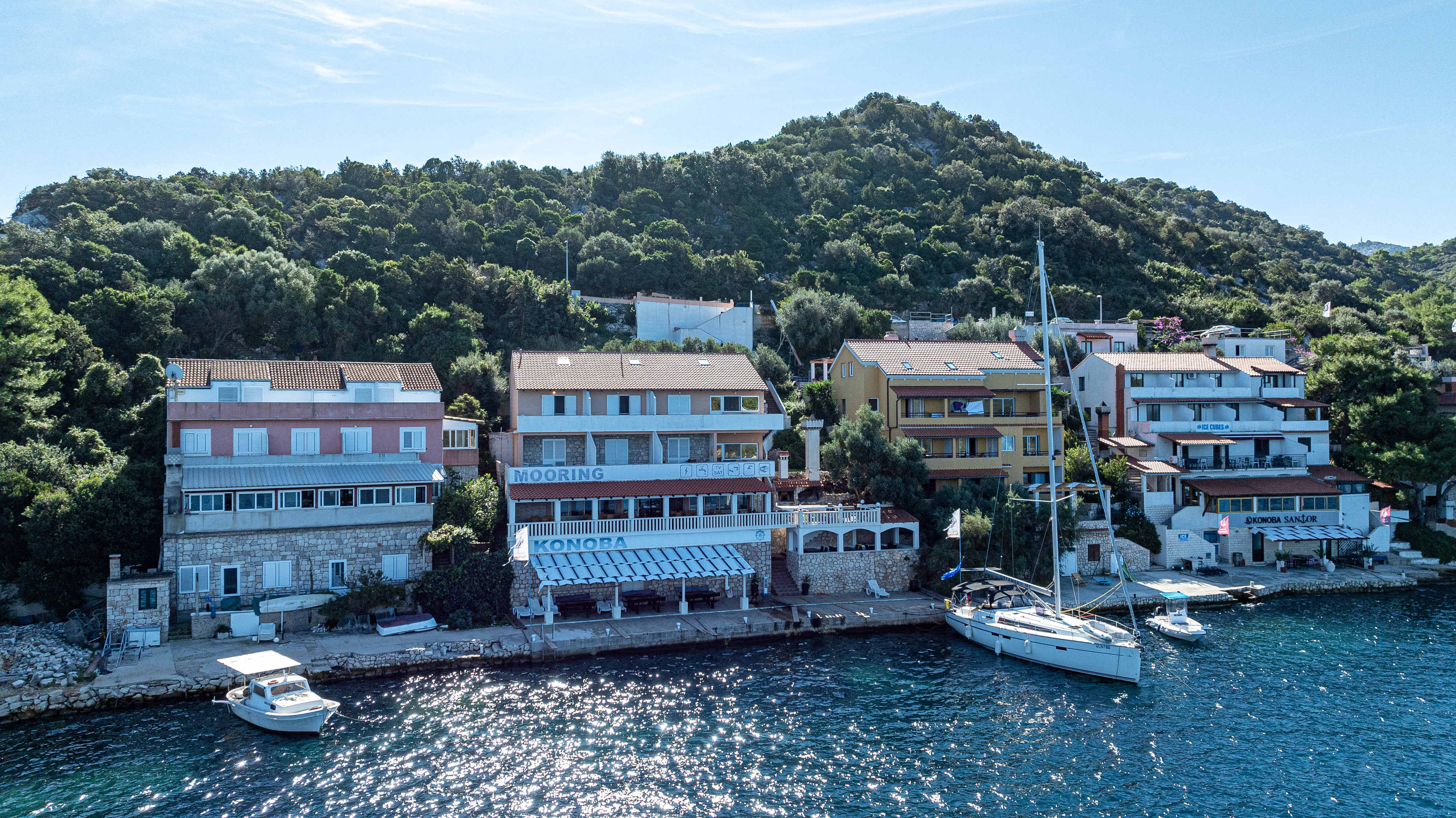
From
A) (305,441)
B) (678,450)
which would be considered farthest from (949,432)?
(305,441)

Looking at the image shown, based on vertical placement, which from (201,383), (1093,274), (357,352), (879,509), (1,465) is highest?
(1093,274)

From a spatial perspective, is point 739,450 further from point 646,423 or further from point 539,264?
point 539,264

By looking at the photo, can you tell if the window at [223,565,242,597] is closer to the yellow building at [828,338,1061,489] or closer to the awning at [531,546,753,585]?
the awning at [531,546,753,585]

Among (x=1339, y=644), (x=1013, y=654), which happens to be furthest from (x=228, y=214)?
(x=1339, y=644)

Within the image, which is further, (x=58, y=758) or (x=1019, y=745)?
(x=1019, y=745)

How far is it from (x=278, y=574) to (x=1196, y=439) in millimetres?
47622

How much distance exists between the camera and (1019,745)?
25.8m

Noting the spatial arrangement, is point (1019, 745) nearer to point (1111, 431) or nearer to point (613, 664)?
point (613, 664)

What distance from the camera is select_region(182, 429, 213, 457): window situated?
34.8m

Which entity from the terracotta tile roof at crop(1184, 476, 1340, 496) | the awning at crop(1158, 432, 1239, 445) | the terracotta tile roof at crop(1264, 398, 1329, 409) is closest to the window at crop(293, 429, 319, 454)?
the terracotta tile roof at crop(1184, 476, 1340, 496)

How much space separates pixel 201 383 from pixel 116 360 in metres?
17.7

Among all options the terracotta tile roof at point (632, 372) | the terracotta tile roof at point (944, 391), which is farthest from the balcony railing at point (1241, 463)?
the terracotta tile roof at point (632, 372)

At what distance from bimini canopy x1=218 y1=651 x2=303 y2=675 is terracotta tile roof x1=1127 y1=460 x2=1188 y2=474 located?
41.7 meters

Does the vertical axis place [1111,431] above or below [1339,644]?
above
